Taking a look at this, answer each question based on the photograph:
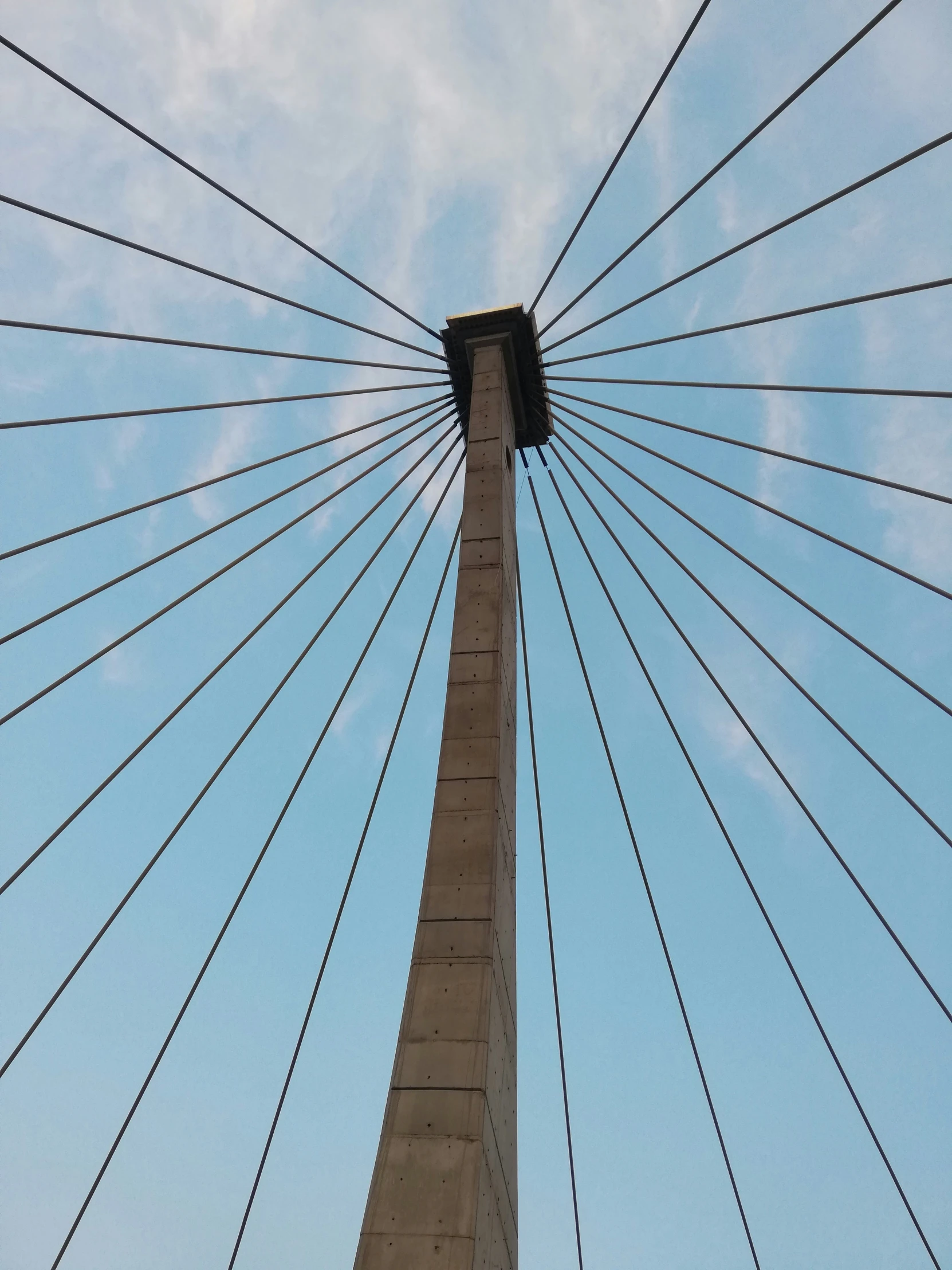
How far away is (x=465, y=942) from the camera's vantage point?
14.4 m

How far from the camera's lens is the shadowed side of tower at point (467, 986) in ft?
39.0

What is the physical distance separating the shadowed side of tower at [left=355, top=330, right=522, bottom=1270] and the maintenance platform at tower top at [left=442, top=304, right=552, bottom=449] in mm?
3767

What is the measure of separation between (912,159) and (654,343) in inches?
255

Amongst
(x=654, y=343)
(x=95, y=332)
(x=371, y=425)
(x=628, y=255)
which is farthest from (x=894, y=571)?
(x=95, y=332)

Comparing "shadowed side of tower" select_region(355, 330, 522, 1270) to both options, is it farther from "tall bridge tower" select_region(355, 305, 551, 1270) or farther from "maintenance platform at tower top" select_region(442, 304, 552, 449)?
"maintenance platform at tower top" select_region(442, 304, 552, 449)

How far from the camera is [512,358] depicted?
2298cm

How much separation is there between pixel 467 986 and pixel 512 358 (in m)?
14.5

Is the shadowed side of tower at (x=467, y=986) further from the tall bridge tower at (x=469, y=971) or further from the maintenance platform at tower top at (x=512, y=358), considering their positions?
the maintenance platform at tower top at (x=512, y=358)

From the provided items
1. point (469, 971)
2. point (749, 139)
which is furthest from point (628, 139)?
point (469, 971)

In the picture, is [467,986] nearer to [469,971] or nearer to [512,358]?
[469,971]

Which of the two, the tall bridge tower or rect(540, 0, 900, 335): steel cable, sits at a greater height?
rect(540, 0, 900, 335): steel cable

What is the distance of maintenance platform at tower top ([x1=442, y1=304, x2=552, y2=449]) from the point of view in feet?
74.9

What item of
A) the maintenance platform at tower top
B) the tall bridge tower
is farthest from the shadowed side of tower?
the maintenance platform at tower top

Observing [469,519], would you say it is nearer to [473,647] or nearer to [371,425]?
[473,647]
